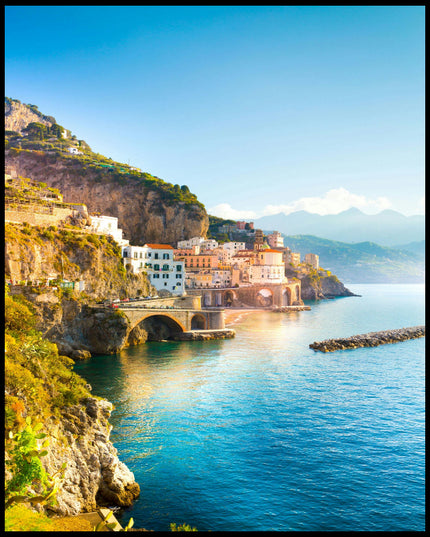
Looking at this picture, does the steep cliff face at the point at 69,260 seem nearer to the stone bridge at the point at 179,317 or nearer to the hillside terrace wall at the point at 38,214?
the hillside terrace wall at the point at 38,214

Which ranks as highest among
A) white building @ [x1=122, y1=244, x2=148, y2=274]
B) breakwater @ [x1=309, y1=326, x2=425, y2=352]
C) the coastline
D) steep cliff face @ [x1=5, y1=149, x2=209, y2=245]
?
steep cliff face @ [x1=5, y1=149, x2=209, y2=245]

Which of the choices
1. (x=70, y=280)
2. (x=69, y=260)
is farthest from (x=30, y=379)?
(x=69, y=260)

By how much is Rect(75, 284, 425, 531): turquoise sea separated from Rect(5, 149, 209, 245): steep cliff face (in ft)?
267

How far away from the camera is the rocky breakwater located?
18.2m

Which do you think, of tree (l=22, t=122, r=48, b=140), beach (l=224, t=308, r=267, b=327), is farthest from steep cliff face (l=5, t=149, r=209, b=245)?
tree (l=22, t=122, r=48, b=140)

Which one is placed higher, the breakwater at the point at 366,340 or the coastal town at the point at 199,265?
the coastal town at the point at 199,265

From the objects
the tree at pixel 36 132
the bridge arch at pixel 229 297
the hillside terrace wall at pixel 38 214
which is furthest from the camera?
the tree at pixel 36 132

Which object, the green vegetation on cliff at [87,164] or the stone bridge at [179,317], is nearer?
the stone bridge at [179,317]

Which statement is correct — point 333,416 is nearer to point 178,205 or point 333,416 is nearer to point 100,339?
point 100,339

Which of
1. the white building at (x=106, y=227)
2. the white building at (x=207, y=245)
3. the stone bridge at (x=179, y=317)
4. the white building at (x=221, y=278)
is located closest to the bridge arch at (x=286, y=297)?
the white building at (x=221, y=278)

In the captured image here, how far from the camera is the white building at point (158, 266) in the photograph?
82906 mm

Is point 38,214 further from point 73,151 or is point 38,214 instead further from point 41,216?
point 73,151

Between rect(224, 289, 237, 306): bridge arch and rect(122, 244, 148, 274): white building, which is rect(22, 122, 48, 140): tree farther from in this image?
rect(122, 244, 148, 274): white building

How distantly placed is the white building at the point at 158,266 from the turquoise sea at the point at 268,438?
1159 inches
